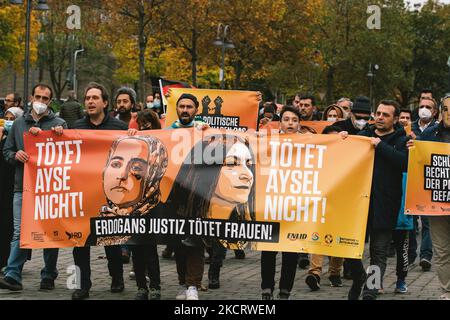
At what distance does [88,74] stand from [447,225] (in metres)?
63.3

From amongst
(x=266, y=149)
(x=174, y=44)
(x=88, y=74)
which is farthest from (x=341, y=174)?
(x=88, y=74)

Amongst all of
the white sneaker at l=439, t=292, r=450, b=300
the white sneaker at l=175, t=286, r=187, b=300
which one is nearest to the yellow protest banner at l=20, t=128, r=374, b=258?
the white sneaker at l=175, t=286, r=187, b=300

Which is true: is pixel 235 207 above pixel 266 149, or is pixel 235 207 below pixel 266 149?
below

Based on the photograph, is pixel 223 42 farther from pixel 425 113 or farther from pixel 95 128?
pixel 95 128

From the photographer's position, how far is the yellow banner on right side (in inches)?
344

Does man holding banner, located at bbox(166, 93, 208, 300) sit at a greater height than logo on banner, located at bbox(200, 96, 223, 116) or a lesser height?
lesser

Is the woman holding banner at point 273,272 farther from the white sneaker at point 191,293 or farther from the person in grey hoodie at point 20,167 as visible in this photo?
the person in grey hoodie at point 20,167

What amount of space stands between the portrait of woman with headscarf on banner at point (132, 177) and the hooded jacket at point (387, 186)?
1.99m

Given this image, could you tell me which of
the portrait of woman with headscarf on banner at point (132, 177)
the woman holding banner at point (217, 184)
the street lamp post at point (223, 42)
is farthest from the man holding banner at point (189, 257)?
the street lamp post at point (223, 42)

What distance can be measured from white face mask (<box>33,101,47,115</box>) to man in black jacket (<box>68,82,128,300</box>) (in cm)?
44

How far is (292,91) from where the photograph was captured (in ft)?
195

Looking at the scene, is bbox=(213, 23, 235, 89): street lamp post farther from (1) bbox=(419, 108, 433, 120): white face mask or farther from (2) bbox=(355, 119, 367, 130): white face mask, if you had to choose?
(2) bbox=(355, 119, 367, 130): white face mask

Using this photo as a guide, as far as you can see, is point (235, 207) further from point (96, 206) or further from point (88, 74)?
point (88, 74)

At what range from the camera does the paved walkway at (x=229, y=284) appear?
9164mm
